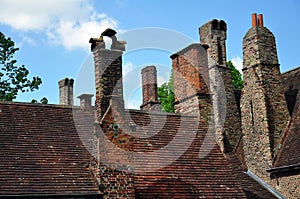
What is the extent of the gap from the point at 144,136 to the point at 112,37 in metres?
3.12

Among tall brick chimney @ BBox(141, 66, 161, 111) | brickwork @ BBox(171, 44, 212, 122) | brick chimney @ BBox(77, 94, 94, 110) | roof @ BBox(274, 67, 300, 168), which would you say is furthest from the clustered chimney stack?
brick chimney @ BBox(77, 94, 94, 110)

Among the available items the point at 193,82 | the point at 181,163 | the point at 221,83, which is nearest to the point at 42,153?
the point at 181,163

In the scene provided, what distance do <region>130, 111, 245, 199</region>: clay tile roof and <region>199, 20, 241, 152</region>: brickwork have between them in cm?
622

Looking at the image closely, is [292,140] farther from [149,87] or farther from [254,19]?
[149,87]

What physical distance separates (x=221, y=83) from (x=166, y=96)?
52.8 ft

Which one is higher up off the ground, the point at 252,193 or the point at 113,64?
the point at 113,64

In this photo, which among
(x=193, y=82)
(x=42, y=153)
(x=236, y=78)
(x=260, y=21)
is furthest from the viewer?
(x=236, y=78)

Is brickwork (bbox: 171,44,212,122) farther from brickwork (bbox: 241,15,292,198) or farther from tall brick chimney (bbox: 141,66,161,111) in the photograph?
tall brick chimney (bbox: 141,66,161,111)

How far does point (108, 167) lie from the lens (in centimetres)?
1363

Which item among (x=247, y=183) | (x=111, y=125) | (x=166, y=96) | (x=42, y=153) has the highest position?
(x=166, y=96)

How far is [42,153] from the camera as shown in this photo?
14773 millimetres

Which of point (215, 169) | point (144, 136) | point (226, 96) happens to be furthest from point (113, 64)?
point (226, 96)

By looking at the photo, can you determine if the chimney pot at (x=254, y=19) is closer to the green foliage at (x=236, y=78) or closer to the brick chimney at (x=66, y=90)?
the brick chimney at (x=66, y=90)

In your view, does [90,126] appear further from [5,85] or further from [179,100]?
[5,85]
